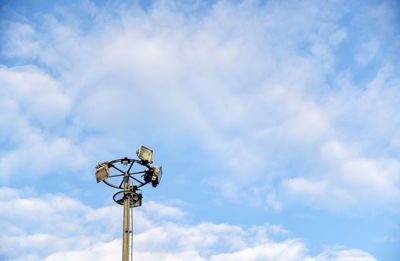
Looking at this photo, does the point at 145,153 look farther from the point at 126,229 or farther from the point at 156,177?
the point at 126,229

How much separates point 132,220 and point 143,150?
328 cm

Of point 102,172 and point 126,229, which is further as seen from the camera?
point 102,172

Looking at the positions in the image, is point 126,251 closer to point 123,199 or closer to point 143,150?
point 123,199

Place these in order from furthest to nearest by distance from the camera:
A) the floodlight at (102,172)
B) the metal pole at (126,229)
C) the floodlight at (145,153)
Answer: the floodlight at (145,153) < the floodlight at (102,172) < the metal pole at (126,229)

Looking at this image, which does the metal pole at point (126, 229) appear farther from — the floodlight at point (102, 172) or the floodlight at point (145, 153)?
the floodlight at point (145, 153)

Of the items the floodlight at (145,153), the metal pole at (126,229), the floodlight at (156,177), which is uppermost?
the floodlight at (145,153)

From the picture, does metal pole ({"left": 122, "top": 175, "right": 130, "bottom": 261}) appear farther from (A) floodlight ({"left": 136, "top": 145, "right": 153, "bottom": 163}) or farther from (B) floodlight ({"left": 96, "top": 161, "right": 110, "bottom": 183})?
(A) floodlight ({"left": 136, "top": 145, "right": 153, "bottom": 163})

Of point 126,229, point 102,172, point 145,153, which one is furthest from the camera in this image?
point 145,153

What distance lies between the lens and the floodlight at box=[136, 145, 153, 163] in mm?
17719

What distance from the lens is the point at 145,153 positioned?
17938mm

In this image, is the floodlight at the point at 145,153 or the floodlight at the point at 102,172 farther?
the floodlight at the point at 145,153

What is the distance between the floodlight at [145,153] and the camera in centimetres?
1772

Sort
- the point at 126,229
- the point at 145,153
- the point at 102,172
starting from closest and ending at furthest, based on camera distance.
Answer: the point at 126,229 < the point at 102,172 < the point at 145,153

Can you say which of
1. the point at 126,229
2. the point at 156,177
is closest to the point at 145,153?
the point at 156,177
